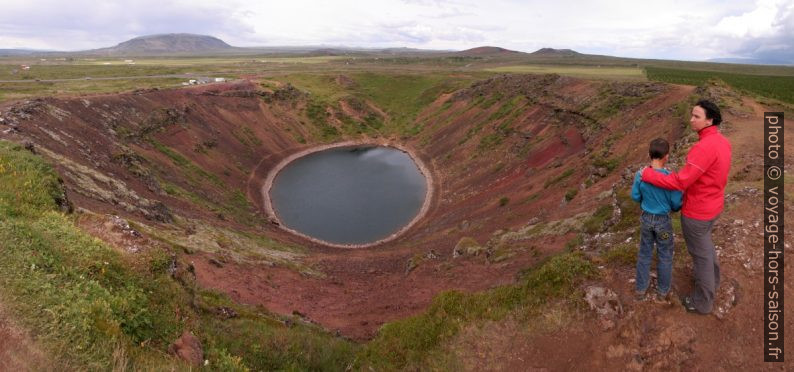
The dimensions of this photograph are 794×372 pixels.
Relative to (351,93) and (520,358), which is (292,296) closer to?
(520,358)

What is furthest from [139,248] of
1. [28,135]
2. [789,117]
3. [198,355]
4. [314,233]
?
[789,117]

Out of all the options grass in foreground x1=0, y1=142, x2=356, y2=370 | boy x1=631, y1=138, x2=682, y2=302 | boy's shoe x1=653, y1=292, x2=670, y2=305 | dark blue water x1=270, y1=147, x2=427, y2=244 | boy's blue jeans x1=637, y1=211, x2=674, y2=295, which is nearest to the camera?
grass in foreground x1=0, y1=142, x2=356, y2=370

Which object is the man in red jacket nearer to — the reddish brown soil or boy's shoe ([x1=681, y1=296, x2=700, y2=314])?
boy's shoe ([x1=681, y1=296, x2=700, y2=314])

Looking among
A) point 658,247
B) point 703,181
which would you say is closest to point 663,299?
point 658,247

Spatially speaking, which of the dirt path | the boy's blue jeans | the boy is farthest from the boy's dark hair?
the dirt path

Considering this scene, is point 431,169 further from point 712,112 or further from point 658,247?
point 712,112
